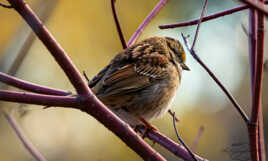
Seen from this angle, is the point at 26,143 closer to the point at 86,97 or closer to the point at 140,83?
the point at 86,97

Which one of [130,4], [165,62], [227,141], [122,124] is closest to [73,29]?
[130,4]

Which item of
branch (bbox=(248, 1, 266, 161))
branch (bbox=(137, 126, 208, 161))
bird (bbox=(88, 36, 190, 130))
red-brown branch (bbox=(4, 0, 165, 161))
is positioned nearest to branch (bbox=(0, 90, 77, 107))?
red-brown branch (bbox=(4, 0, 165, 161))

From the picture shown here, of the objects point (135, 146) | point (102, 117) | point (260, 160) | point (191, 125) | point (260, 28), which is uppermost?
point (260, 28)

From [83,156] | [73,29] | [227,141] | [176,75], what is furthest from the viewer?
[227,141]

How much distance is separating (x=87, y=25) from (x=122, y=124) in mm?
5700

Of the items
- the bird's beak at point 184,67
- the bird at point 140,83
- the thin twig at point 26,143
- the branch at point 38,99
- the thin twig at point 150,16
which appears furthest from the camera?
the bird's beak at point 184,67

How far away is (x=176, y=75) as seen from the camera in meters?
4.70

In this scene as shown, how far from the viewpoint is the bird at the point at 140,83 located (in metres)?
4.01

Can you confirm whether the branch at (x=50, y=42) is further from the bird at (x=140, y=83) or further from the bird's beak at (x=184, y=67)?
the bird's beak at (x=184, y=67)

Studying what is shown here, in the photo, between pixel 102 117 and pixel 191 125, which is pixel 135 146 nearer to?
pixel 102 117

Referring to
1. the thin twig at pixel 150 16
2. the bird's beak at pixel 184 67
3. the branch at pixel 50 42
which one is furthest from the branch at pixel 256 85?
the bird's beak at pixel 184 67

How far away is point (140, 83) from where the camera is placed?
430cm

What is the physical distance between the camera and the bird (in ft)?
13.2

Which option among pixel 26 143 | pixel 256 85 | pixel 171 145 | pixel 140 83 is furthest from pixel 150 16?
pixel 140 83
